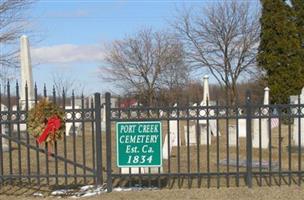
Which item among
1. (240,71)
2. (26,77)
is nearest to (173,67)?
(240,71)

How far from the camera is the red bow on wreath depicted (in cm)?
824

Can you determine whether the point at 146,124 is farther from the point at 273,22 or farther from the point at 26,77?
the point at 273,22

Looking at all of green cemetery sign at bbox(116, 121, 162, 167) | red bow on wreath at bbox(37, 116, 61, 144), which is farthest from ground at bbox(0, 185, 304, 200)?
red bow on wreath at bbox(37, 116, 61, 144)

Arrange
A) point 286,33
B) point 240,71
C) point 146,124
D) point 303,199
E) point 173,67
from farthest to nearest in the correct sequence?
point 173,67 → point 240,71 → point 286,33 → point 146,124 → point 303,199

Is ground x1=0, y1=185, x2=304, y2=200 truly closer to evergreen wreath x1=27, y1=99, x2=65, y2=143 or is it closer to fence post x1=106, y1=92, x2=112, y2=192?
fence post x1=106, y1=92, x2=112, y2=192

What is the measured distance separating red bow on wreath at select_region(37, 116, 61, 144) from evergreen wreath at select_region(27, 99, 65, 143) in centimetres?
4

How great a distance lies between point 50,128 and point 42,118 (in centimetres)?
20

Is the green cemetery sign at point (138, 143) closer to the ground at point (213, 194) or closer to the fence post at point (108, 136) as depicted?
the fence post at point (108, 136)

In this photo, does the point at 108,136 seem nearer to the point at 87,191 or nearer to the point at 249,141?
the point at 87,191

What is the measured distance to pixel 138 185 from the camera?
A: 8719 mm

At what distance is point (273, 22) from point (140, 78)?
13343 millimetres

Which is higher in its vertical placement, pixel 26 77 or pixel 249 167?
pixel 26 77

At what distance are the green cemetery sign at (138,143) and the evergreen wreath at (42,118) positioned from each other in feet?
3.34

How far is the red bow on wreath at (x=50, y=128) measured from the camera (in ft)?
27.0
